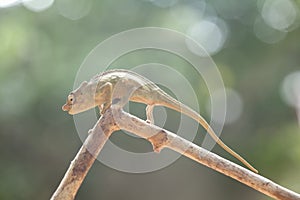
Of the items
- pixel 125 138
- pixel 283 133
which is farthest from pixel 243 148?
pixel 125 138

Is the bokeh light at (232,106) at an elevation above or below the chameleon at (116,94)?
below

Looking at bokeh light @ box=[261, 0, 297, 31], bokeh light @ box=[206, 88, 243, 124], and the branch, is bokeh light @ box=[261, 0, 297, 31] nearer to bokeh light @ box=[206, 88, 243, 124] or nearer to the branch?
bokeh light @ box=[206, 88, 243, 124]

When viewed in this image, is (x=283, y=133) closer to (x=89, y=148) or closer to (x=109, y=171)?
(x=109, y=171)

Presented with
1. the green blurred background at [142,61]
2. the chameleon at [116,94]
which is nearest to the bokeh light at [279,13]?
the green blurred background at [142,61]

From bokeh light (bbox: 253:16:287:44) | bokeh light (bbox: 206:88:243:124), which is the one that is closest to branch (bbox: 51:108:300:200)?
bokeh light (bbox: 206:88:243:124)

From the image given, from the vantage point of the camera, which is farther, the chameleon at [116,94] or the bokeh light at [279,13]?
the bokeh light at [279,13]

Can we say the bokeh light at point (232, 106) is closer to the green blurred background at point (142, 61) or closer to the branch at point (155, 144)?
the green blurred background at point (142, 61)

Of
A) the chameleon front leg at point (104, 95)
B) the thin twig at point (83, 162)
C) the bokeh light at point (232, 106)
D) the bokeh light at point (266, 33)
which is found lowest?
the bokeh light at point (232, 106)
